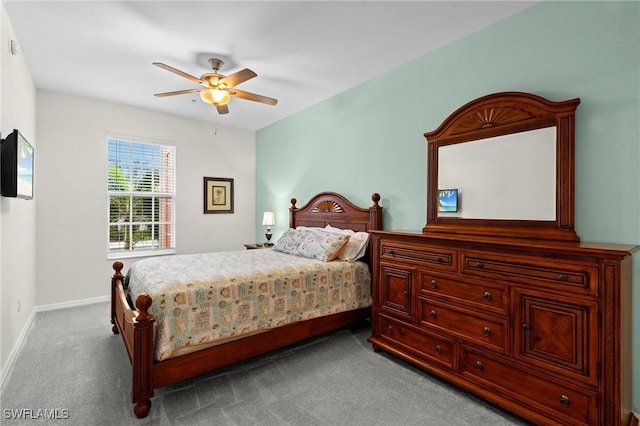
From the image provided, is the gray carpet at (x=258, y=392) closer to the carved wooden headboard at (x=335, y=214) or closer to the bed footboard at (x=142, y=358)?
the bed footboard at (x=142, y=358)

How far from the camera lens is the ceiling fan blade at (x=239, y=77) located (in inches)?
102

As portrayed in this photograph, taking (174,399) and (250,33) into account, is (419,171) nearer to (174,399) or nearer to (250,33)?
(250,33)

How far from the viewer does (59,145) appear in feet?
13.0

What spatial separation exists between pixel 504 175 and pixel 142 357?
2.74m

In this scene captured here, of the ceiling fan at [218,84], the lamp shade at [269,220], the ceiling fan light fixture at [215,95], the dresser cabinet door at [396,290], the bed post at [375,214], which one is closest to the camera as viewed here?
the dresser cabinet door at [396,290]

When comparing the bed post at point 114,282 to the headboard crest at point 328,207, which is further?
the headboard crest at point 328,207

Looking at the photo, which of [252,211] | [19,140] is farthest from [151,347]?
[252,211]

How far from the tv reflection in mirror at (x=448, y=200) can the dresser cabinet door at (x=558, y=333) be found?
91 centimetres

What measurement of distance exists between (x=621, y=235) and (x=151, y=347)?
2.95 meters

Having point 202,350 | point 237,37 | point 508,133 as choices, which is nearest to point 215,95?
point 237,37

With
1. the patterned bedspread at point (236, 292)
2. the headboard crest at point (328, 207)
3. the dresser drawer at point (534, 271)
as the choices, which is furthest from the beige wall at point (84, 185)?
the dresser drawer at point (534, 271)

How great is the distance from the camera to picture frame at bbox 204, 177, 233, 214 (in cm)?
522

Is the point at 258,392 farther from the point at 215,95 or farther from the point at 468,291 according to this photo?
the point at 215,95

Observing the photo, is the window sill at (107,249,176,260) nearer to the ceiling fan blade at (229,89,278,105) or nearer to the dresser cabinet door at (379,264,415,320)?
the ceiling fan blade at (229,89,278,105)
